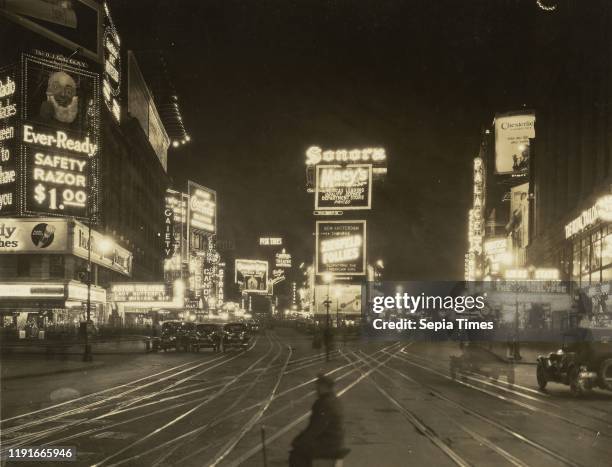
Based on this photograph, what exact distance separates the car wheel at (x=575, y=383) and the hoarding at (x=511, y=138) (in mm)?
76915

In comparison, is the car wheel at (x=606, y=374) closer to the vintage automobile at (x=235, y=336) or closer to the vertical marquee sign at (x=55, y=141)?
the vintage automobile at (x=235, y=336)

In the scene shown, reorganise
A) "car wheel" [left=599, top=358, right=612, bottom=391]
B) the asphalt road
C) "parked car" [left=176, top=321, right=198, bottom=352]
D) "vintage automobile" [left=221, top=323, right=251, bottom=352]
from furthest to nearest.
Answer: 1. "vintage automobile" [left=221, top=323, right=251, bottom=352]
2. "parked car" [left=176, top=321, right=198, bottom=352]
3. "car wheel" [left=599, top=358, right=612, bottom=391]
4. the asphalt road

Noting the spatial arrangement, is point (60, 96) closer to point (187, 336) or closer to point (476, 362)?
point (187, 336)

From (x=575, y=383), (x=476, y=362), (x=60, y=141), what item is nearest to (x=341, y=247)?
(x=60, y=141)

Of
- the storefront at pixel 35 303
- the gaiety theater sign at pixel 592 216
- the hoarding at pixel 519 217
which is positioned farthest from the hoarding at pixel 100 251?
the hoarding at pixel 519 217

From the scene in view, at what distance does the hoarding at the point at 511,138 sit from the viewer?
96.1m

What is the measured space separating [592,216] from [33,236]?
42.3 metres

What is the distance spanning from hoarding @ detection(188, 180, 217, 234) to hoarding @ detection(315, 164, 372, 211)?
4293 cm

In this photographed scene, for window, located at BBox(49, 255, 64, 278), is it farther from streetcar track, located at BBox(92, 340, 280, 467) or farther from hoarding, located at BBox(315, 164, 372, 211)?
streetcar track, located at BBox(92, 340, 280, 467)

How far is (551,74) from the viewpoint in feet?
211

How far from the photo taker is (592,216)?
1801 inches

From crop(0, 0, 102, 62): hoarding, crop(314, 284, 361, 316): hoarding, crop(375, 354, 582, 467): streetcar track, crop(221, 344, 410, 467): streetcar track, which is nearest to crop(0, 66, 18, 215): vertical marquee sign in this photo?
crop(0, 0, 102, 62): hoarding

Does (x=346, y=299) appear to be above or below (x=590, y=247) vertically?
below

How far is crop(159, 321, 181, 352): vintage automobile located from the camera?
162 feet
